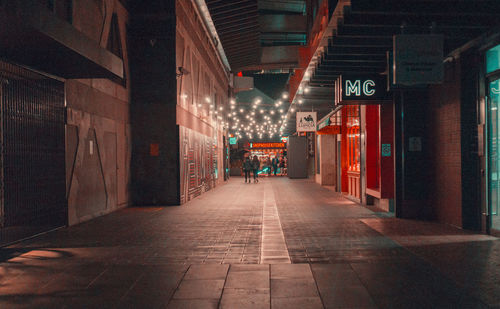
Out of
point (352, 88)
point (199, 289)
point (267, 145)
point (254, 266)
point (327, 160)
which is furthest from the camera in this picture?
point (267, 145)

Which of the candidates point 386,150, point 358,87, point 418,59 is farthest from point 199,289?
point 386,150

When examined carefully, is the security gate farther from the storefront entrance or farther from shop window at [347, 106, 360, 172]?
shop window at [347, 106, 360, 172]

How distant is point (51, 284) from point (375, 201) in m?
10.0

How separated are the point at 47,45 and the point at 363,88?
279 inches

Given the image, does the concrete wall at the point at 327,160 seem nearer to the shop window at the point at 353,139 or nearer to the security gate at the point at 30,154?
the shop window at the point at 353,139

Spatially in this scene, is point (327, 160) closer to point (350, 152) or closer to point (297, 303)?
point (350, 152)

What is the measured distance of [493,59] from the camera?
7.39 metres

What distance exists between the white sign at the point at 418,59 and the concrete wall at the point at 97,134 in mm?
7007

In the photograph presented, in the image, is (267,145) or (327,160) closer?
(327,160)

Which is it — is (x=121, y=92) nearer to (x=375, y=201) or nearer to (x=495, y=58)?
(x=375, y=201)

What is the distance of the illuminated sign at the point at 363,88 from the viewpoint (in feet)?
32.6

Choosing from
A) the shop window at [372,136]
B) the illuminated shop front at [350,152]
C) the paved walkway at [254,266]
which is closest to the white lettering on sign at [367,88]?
the shop window at [372,136]

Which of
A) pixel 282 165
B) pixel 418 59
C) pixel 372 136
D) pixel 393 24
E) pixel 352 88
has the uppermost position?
pixel 393 24

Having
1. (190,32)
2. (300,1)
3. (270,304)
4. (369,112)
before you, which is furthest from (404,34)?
(300,1)
